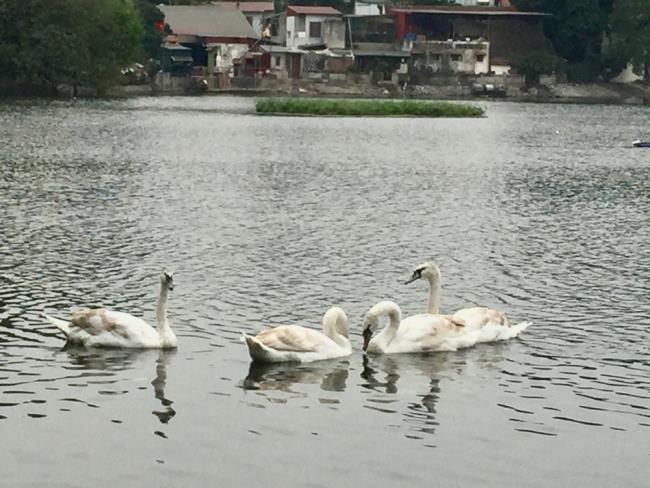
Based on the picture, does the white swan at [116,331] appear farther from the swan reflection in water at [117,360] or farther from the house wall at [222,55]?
the house wall at [222,55]

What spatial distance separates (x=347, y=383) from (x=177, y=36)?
16950cm

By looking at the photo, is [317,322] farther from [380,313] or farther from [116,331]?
[116,331]

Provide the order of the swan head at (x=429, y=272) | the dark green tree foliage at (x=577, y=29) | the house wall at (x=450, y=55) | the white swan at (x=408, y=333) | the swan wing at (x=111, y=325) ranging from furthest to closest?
the house wall at (x=450, y=55)
the dark green tree foliage at (x=577, y=29)
the swan head at (x=429, y=272)
the white swan at (x=408, y=333)
the swan wing at (x=111, y=325)

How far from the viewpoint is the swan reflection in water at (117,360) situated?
22.3m

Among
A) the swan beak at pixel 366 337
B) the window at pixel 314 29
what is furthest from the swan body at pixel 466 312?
the window at pixel 314 29

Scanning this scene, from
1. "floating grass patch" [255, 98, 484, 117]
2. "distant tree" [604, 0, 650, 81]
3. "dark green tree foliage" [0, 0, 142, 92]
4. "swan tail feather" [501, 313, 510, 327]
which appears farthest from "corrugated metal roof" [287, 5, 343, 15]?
"swan tail feather" [501, 313, 510, 327]

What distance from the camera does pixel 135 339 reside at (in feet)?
78.5

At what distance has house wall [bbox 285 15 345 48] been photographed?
187375 mm

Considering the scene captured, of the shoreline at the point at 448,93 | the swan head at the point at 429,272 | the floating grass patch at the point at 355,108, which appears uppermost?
the swan head at the point at 429,272

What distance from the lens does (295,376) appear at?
22.6 meters

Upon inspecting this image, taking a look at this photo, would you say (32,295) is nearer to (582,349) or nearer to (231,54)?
(582,349)

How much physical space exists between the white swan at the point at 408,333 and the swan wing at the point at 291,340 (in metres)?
1.00

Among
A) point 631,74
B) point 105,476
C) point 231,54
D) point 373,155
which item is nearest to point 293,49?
point 231,54

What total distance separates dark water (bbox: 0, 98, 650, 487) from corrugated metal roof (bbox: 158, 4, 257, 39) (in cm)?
12628
